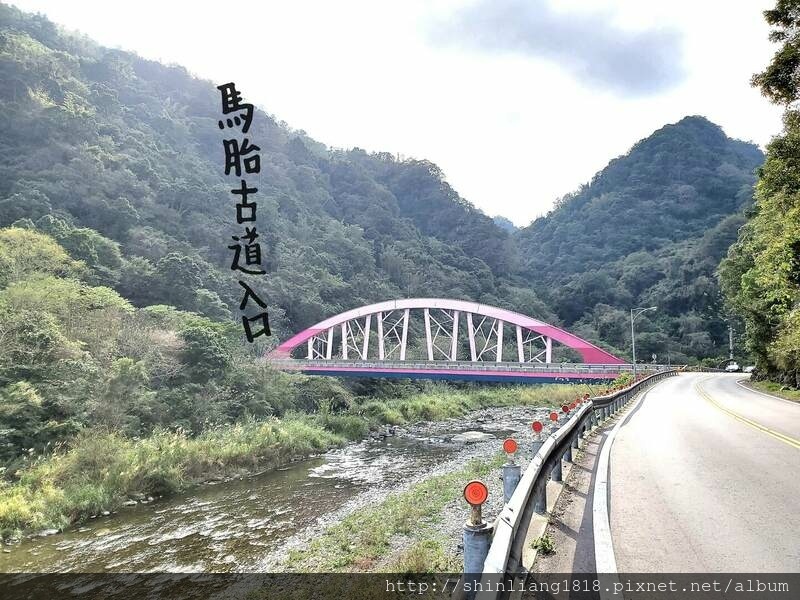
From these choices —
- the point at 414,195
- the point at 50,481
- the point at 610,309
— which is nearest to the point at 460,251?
the point at 414,195

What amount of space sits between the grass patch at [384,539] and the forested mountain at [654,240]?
2207 inches

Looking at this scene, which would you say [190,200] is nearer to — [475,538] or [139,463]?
[139,463]

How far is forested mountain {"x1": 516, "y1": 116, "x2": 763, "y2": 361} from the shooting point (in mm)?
61250

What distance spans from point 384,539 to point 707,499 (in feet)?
15.4

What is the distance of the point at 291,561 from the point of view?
24.1ft

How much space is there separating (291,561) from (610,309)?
224ft

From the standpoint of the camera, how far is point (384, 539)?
7.45 meters

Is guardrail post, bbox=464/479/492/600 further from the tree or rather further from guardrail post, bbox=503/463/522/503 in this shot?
the tree

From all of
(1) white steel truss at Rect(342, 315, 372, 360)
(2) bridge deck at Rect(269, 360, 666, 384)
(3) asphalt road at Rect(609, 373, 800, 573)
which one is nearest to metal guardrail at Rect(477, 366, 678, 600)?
(3) asphalt road at Rect(609, 373, 800, 573)

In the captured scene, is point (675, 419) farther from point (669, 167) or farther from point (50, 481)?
point (669, 167)

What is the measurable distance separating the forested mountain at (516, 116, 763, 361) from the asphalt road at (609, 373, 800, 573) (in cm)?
5496

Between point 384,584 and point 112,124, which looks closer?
point 384,584

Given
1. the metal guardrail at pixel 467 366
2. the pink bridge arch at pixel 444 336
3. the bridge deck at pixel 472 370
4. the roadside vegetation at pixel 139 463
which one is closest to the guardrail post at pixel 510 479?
the roadside vegetation at pixel 139 463

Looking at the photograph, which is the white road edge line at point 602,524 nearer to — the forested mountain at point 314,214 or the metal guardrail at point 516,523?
the metal guardrail at point 516,523
